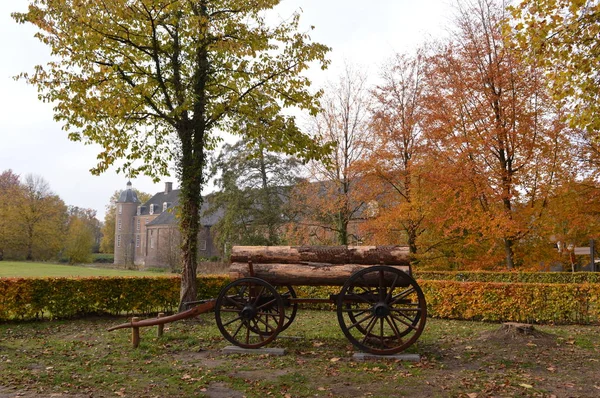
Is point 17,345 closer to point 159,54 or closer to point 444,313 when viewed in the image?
point 159,54

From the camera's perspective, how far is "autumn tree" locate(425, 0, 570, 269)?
45.1ft

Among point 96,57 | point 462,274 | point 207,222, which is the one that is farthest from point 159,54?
point 207,222

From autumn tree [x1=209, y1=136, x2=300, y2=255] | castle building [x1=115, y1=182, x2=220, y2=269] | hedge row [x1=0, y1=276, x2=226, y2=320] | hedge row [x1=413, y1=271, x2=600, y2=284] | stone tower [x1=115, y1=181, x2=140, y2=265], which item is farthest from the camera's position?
stone tower [x1=115, y1=181, x2=140, y2=265]

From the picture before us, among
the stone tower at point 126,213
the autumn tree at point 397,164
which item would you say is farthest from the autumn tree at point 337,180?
the stone tower at point 126,213

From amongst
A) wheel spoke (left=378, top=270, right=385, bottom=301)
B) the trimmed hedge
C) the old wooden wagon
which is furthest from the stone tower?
wheel spoke (left=378, top=270, right=385, bottom=301)

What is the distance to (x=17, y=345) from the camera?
344 inches

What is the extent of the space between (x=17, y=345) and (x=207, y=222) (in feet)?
150

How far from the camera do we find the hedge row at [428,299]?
11062mm

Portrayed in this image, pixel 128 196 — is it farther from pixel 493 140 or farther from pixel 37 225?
pixel 493 140

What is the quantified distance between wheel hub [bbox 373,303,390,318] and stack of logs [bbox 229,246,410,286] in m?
0.64

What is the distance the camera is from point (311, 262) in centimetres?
800

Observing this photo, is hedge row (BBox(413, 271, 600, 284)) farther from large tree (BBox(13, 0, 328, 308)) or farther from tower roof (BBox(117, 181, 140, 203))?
tower roof (BBox(117, 181, 140, 203))

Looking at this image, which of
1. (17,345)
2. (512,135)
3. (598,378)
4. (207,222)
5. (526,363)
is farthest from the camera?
(207,222)

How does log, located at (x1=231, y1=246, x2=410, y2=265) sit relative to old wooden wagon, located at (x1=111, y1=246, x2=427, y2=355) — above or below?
above
